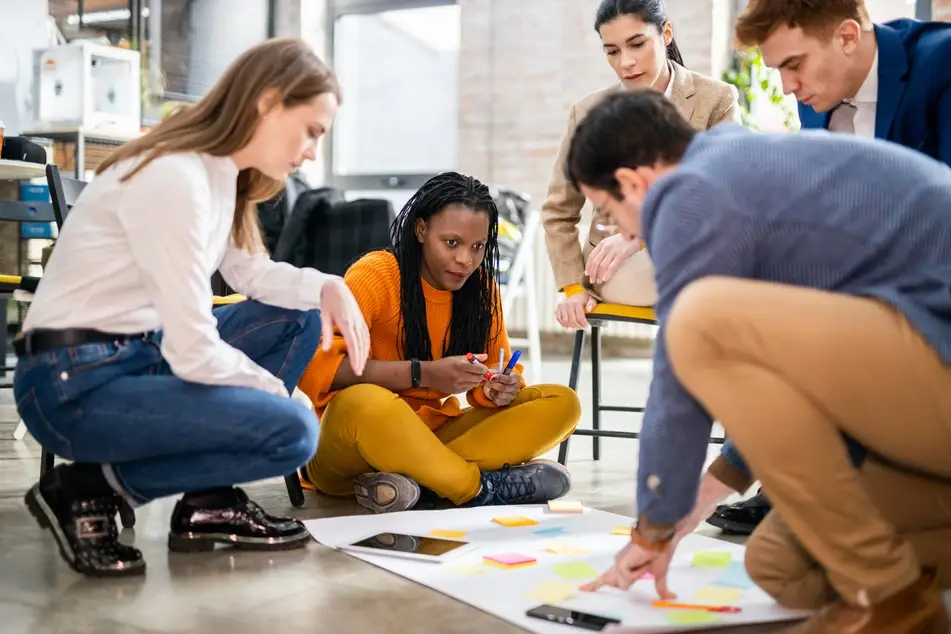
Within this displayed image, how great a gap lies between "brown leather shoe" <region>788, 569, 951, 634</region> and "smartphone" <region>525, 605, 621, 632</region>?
249mm

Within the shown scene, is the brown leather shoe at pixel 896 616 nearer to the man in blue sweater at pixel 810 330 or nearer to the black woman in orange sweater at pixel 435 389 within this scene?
the man in blue sweater at pixel 810 330

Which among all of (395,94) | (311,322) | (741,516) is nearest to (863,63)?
(741,516)

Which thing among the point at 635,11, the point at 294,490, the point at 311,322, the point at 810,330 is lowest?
the point at 294,490

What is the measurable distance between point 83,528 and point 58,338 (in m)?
0.30

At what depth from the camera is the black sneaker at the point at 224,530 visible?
71.0 inches

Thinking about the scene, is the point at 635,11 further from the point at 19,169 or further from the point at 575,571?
the point at 19,169

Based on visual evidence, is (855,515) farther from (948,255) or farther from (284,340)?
(284,340)

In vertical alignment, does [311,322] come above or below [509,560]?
above

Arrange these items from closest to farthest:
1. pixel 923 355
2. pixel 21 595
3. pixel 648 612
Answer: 1. pixel 923 355
2. pixel 648 612
3. pixel 21 595

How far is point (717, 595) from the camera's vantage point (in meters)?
1.52

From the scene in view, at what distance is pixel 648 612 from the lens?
142cm

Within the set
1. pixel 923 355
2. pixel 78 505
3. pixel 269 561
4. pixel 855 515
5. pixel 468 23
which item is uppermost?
pixel 468 23

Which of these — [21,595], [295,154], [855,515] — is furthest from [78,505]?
[855,515]

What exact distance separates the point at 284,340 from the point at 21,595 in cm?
61
